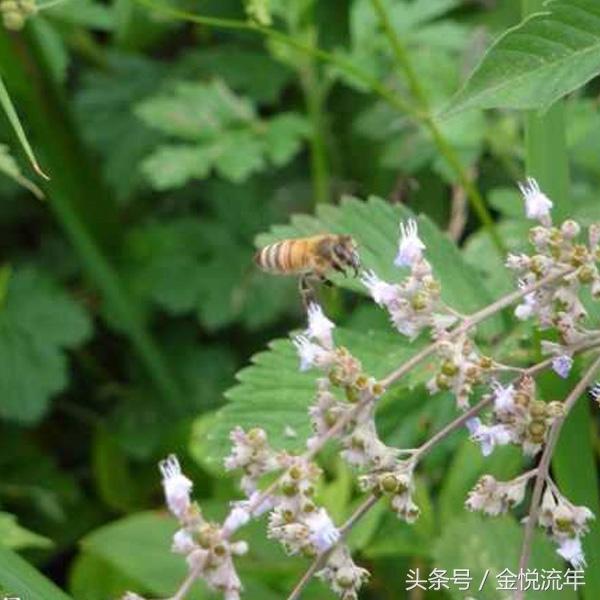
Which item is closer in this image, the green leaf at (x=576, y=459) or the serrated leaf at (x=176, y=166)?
the green leaf at (x=576, y=459)

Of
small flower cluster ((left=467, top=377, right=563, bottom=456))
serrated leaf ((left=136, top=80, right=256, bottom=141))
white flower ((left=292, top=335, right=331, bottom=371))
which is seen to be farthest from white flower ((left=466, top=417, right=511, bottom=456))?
serrated leaf ((left=136, top=80, right=256, bottom=141))

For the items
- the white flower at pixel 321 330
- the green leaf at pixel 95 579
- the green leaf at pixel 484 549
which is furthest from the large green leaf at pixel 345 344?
the green leaf at pixel 95 579

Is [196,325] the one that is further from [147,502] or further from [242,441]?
[242,441]

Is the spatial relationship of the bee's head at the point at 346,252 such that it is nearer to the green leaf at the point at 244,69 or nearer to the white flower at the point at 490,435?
the white flower at the point at 490,435

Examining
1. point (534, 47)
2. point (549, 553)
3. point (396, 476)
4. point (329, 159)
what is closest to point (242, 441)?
point (396, 476)

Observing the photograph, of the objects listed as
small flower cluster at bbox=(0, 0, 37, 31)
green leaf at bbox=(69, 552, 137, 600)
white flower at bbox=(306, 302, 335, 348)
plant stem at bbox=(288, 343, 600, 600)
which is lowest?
green leaf at bbox=(69, 552, 137, 600)

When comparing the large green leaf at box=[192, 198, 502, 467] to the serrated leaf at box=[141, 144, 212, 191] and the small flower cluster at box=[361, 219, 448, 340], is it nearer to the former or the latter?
the small flower cluster at box=[361, 219, 448, 340]
